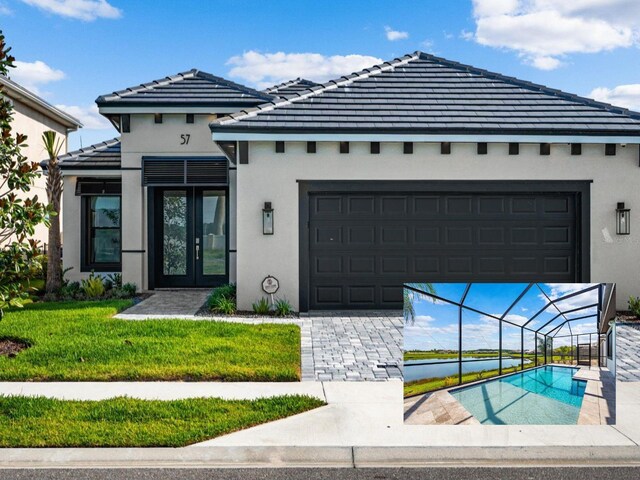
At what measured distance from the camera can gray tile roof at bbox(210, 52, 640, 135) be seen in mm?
12602

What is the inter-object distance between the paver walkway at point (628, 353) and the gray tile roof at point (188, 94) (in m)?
9.46

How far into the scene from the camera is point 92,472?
5.14m

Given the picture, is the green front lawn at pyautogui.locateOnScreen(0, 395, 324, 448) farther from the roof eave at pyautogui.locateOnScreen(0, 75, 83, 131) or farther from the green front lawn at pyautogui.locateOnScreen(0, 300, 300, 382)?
the roof eave at pyautogui.locateOnScreen(0, 75, 83, 131)

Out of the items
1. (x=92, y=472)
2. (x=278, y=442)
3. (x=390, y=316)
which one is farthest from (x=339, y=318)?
(x=92, y=472)

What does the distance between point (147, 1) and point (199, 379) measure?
1294 cm

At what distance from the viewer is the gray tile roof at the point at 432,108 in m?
12.6

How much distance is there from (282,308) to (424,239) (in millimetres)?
3124

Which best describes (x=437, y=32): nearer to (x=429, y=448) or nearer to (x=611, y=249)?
(x=611, y=249)

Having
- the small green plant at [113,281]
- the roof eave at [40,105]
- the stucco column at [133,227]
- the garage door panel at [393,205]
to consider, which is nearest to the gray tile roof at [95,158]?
the stucco column at [133,227]

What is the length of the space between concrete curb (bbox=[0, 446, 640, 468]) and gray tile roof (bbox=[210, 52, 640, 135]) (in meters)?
7.85

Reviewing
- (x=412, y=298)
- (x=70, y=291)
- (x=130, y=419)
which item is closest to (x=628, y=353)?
(x=412, y=298)

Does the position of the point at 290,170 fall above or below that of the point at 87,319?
above

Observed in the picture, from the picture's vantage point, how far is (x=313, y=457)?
215 inches

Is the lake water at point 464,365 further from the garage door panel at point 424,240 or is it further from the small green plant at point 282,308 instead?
the garage door panel at point 424,240
